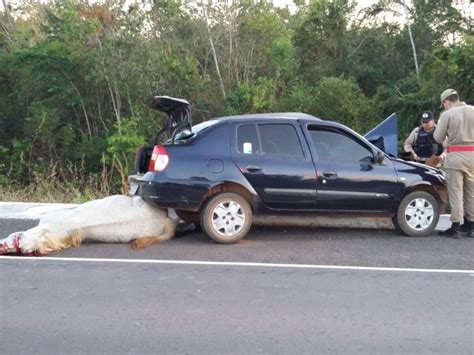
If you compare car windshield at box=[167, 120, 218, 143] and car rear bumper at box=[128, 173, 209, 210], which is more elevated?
car windshield at box=[167, 120, 218, 143]

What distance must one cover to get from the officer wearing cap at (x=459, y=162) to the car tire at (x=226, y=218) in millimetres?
2745

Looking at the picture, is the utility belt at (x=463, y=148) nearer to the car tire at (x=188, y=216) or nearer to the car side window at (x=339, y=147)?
the car side window at (x=339, y=147)

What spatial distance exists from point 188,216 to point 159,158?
92 cm

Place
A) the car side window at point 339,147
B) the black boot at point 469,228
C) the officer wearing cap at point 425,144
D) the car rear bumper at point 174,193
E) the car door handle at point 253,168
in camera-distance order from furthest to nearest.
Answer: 1. the officer wearing cap at point 425,144
2. the black boot at point 469,228
3. the car side window at point 339,147
4. the car door handle at point 253,168
5. the car rear bumper at point 174,193

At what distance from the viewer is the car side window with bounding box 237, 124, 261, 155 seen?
7.59 meters

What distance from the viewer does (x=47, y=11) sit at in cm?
2764

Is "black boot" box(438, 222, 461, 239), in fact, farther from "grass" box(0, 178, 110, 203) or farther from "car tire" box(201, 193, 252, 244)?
"grass" box(0, 178, 110, 203)

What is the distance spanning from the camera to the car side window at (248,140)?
7586 mm

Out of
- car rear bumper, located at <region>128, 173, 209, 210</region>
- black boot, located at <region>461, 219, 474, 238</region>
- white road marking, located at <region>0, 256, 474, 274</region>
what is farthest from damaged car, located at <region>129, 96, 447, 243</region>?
white road marking, located at <region>0, 256, 474, 274</region>

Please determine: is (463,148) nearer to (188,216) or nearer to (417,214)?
(417,214)

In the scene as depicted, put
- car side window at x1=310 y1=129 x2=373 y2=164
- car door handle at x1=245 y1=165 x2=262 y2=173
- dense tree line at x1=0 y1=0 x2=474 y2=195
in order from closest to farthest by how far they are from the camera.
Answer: car door handle at x1=245 y1=165 x2=262 y2=173 < car side window at x1=310 y1=129 x2=373 y2=164 < dense tree line at x1=0 y1=0 x2=474 y2=195

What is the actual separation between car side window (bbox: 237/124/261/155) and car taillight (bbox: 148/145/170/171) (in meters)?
0.92

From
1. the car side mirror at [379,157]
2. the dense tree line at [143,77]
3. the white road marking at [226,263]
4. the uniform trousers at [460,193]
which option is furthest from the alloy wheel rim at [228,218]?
the dense tree line at [143,77]

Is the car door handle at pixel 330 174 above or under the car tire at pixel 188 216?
above
